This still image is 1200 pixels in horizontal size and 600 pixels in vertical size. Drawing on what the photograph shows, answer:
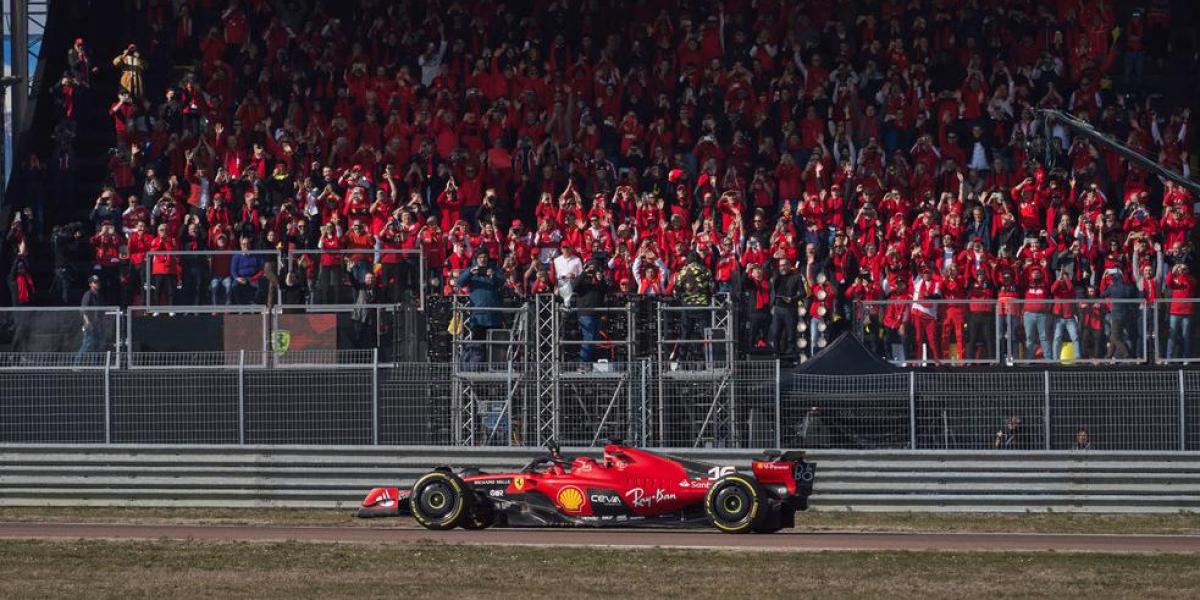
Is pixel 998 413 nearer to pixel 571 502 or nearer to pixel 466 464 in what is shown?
pixel 571 502

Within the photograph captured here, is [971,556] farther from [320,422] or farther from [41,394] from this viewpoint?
[41,394]

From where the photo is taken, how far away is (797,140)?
1253 inches

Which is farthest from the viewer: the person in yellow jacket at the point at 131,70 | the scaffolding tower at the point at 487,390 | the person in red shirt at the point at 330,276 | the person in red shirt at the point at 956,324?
the person in yellow jacket at the point at 131,70

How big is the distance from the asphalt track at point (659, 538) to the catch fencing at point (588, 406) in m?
2.20

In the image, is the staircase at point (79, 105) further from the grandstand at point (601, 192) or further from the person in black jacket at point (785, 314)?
the person in black jacket at point (785, 314)

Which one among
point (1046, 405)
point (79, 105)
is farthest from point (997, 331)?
point (79, 105)

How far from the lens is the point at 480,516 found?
65.7 feet

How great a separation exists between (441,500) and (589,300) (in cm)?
577

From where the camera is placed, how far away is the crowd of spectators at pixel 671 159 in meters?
27.0

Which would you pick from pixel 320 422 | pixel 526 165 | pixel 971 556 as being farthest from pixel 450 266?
Result: pixel 971 556

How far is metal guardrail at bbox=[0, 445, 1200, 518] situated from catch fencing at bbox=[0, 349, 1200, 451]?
40 centimetres

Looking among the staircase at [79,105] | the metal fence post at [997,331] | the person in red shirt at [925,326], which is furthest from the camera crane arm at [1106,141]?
the staircase at [79,105]

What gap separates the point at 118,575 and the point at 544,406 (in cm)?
725

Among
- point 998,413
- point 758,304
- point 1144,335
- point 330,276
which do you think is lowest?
point 998,413
